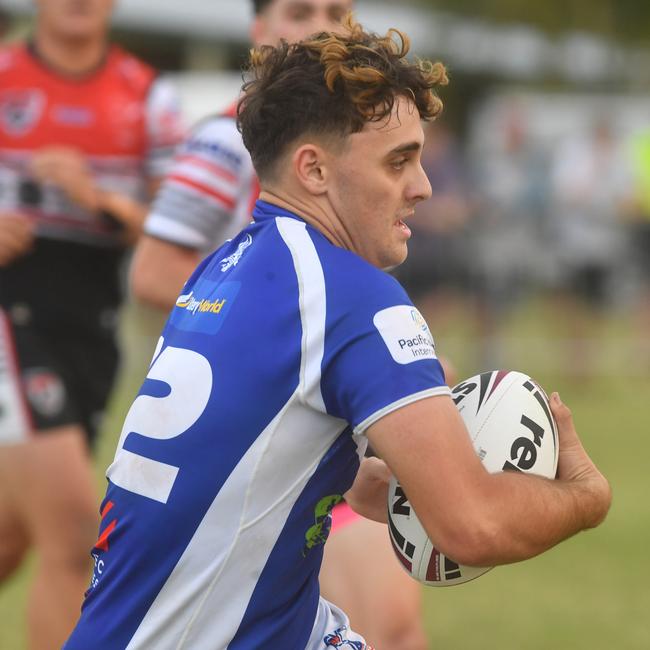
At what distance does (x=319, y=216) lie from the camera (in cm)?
296

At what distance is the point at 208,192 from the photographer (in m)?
4.35

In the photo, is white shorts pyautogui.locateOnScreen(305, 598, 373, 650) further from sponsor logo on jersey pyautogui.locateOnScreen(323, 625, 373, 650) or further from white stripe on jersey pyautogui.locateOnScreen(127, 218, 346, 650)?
white stripe on jersey pyautogui.locateOnScreen(127, 218, 346, 650)

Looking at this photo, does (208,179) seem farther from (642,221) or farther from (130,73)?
(642,221)

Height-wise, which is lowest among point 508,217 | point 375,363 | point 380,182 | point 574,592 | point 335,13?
point 508,217

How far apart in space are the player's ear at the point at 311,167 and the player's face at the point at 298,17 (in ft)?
4.78

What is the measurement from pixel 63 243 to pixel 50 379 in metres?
0.56

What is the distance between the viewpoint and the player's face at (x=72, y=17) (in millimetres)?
5285

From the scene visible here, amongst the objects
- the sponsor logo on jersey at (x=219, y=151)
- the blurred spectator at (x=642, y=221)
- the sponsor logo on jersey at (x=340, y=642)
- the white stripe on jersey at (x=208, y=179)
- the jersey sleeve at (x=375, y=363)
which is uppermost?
the jersey sleeve at (x=375, y=363)

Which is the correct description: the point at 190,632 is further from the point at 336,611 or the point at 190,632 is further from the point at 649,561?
the point at 649,561

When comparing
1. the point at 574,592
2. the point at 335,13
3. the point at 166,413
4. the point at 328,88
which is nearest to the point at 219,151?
the point at 335,13

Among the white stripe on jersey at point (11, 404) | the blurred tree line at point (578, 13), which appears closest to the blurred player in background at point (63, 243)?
the white stripe on jersey at point (11, 404)

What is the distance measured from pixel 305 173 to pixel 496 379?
2.21 ft

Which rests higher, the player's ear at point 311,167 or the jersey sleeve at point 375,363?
the player's ear at point 311,167

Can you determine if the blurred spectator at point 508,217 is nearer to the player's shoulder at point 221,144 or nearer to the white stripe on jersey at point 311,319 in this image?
the player's shoulder at point 221,144
